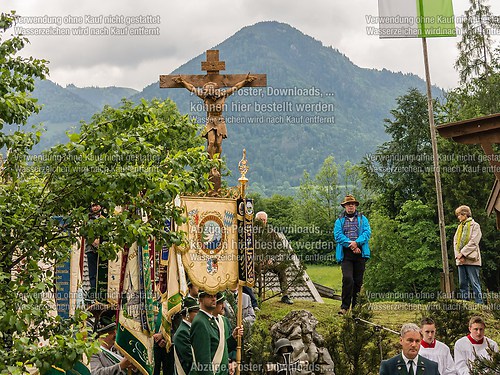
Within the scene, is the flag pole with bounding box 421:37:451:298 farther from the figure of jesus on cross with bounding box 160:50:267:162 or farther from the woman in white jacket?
the figure of jesus on cross with bounding box 160:50:267:162

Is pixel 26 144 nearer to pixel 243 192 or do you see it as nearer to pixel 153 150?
pixel 153 150

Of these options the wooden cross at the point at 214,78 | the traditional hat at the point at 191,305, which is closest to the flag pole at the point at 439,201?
the wooden cross at the point at 214,78

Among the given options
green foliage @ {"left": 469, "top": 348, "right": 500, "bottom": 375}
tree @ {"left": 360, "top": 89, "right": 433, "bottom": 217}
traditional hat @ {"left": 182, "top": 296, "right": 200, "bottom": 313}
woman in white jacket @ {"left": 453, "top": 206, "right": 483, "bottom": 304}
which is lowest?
green foliage @ {"left": 469, "top": 348, "right": 500, "bottom": 375}

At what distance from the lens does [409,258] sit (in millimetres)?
21484

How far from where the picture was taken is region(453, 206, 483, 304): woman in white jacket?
583 inches

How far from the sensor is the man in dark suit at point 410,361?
29.4 ft

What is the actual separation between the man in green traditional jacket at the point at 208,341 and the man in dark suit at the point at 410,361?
5.98ft

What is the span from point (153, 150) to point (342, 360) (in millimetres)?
6472

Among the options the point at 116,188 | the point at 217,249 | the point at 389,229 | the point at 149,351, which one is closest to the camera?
the point at 116,188

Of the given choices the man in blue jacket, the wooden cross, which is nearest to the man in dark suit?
the man in blue jacket

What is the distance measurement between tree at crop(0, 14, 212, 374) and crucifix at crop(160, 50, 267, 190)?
29.4 feet

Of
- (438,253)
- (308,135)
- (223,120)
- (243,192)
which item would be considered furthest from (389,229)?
(308,135)

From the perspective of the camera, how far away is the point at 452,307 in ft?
43.1

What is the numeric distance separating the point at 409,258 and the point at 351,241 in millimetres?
7335
